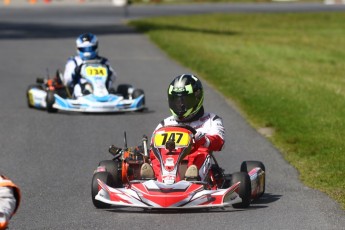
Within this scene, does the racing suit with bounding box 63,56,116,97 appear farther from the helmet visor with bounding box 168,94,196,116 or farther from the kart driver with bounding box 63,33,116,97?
the helmet visor with bounding box 168,94,196,116

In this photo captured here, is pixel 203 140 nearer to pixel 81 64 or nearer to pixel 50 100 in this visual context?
pixel 50 100

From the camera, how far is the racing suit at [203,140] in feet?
32.0

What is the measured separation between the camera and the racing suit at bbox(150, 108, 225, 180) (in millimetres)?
9764

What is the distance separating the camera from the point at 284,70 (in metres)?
24.0

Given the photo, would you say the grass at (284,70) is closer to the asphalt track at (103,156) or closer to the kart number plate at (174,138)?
the asphalt track at (103,156)

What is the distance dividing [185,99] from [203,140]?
1.41ft

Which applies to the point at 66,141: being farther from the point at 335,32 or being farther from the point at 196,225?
the point at 335,32

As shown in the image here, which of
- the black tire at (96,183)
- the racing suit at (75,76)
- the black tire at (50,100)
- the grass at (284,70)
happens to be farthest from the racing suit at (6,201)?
the racing suit at (75,76)

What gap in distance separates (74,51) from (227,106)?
12.5 meters

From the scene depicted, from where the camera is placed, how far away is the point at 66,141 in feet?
46.3

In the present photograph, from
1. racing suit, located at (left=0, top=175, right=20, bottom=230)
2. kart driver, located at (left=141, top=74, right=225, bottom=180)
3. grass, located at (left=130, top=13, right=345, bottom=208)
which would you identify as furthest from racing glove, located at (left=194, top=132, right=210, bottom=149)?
racing suit, located at (left=0, top=175, right=20, bottom=230)

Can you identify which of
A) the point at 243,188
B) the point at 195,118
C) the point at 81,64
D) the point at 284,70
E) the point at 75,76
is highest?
the point at 195,118

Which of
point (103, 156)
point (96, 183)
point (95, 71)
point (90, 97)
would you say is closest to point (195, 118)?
point (96, 183)

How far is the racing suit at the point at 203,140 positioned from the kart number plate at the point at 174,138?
0.46 ft
